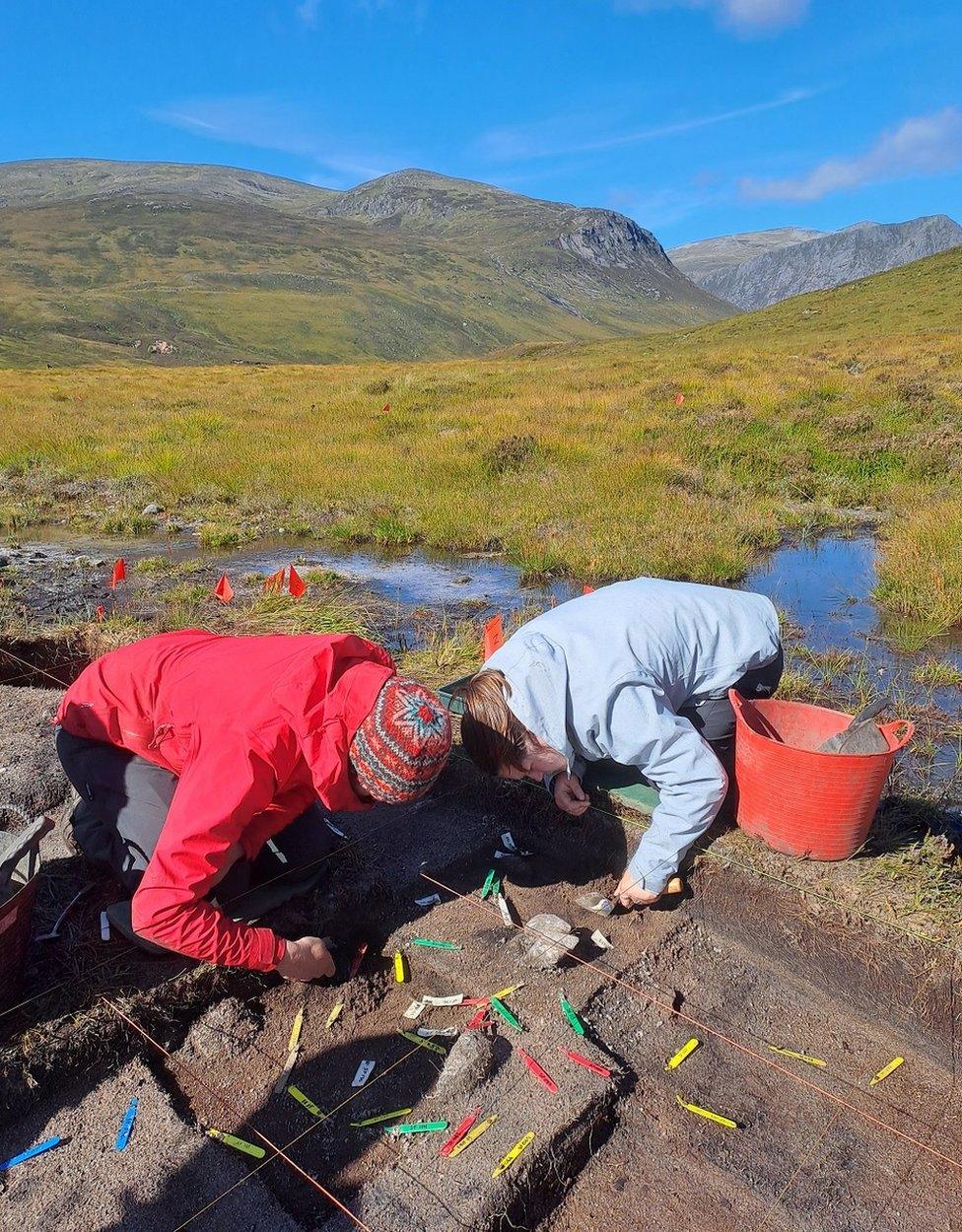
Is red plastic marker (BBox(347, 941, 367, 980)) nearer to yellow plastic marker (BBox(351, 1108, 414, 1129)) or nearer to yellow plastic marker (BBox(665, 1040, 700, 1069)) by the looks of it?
yellow plastic marker (BBox(351, 1108, 414, 1129))

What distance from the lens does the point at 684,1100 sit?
2.08 metres

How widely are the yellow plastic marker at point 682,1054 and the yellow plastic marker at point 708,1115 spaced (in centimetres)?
10

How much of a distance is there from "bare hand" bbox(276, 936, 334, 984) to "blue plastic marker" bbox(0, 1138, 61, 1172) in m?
0.68

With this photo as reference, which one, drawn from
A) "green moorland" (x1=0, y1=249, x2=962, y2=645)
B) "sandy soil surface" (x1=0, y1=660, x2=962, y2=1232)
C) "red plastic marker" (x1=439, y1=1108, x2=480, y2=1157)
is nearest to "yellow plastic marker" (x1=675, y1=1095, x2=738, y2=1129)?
"sandy soil surface" (x1=0, y1=660, x2=962, y2=1232)

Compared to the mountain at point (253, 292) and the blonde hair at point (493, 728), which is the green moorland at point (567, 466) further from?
the mountain at point (253, 292)

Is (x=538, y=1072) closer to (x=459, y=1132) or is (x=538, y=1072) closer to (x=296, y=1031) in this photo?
(x=459, y=1132)

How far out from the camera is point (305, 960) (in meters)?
2.22

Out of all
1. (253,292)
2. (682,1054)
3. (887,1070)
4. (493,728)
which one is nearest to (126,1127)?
(493,728)

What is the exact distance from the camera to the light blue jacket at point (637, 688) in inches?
87.7

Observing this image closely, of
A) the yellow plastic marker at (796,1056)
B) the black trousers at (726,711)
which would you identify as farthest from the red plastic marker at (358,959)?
the black trousers at (726,711)

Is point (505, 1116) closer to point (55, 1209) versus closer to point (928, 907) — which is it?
point (55, 1209)

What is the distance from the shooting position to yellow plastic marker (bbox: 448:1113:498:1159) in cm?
190

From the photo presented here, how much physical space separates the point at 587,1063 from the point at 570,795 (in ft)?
3.07

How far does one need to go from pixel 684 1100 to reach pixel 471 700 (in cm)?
125
